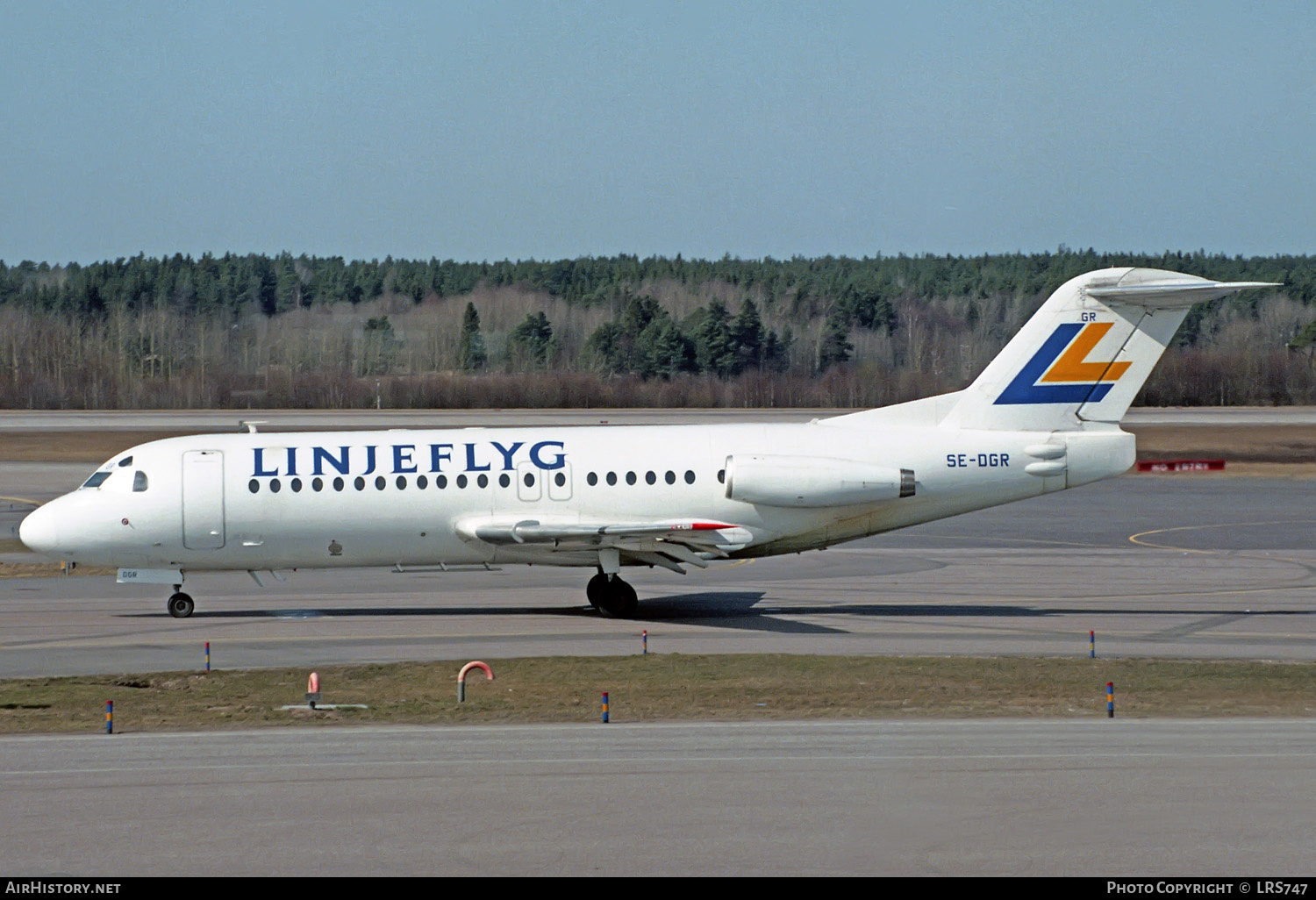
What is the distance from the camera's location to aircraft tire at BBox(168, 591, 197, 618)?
28.3 meters

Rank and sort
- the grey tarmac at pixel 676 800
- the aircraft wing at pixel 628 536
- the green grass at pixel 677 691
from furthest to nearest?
the aircraft wing at pixel 628 536 < the green grass at pixel 677 691 < the grey tarmac at pixel 676 800

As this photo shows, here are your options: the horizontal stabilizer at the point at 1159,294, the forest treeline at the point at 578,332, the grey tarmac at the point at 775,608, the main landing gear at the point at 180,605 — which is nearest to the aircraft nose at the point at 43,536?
the grey tarmac at the point at 775,608

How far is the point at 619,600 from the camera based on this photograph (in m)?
28.4

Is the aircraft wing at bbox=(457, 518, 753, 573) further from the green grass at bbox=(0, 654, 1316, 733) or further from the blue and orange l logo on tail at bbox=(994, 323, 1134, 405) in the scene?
the blue and orange l logo on tail at bbox=(994, 323, 1134, 405)

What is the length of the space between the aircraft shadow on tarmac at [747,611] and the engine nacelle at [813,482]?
246 cm

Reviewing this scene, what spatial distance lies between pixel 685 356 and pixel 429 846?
110 meters

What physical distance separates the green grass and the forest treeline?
3017 inches

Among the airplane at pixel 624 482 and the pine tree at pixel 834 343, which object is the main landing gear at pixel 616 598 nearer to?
the airplane at pixel 624 482

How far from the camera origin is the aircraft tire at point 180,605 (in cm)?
2833

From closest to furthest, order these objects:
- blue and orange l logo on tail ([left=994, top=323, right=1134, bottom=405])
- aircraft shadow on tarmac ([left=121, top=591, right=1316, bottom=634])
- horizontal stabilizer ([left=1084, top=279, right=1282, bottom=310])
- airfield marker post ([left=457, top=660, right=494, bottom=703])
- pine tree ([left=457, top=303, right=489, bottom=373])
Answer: airfield marker post ([left=457, top=660, right=494, bottom=703]) → horizontal stabilizer ([left=1084, top=279, right=1282, bottom=310]) → aircraft shadow on tarmac ([left=121, top=591, right=1316, bottom=634]) → blue and orange l logo on tail ([left=994, top=323, right=1134, bottom=405]) → pine tree ([left=457, top=303, right=489, bottom=373])

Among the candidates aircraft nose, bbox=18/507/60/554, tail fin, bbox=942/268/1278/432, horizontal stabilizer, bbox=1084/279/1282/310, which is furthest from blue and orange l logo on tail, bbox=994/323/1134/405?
aircraft nose, bbox=18/507/60/554

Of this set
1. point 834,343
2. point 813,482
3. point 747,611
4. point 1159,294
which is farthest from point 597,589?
point 834,343

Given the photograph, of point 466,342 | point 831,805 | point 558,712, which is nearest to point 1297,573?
→ point 558,712
